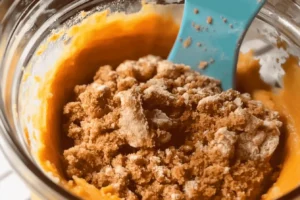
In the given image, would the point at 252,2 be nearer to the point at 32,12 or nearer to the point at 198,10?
the point at 198,10

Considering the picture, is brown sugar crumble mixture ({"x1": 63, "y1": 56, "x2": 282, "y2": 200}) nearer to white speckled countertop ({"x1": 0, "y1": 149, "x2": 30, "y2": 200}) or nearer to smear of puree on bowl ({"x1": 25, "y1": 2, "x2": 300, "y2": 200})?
smear of puree on bowl ({"x1": 25, "y1": 2, "x2": 300, "y2": 200})

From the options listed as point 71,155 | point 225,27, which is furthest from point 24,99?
point 225,27

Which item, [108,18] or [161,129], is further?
[108,18]

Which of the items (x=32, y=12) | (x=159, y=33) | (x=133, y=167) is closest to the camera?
(x=133, y=167)

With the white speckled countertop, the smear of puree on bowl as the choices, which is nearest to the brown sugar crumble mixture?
the smear of puree on bowl

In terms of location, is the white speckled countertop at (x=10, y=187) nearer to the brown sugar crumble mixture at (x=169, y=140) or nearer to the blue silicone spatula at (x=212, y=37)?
the brown sugar crumble mixture at (x=169, y=140)
